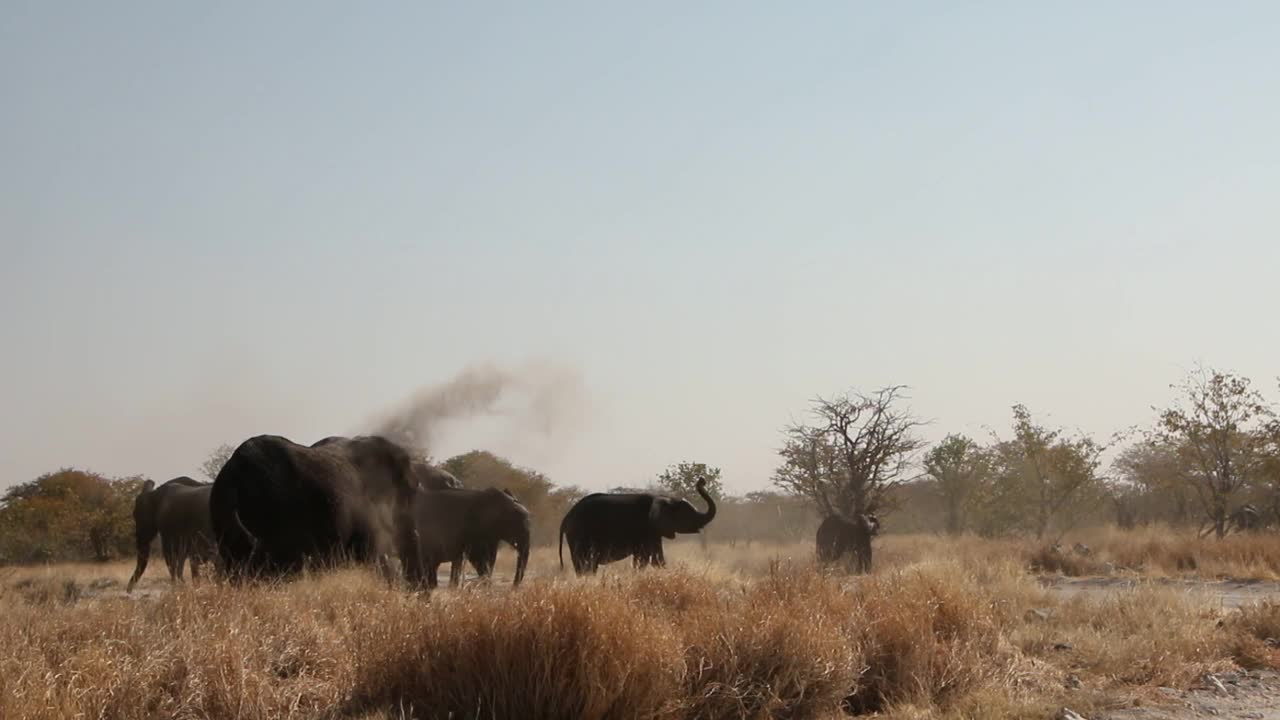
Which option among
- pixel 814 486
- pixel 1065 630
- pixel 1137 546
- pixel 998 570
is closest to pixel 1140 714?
pixel 1065 630

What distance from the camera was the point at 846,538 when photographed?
77.5 ft

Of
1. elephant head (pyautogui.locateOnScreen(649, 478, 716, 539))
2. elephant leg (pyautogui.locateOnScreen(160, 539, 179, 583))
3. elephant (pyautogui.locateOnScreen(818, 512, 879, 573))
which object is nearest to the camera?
elephant leg (pyautogui.locateOnScreen(160, 539, 179, 583))

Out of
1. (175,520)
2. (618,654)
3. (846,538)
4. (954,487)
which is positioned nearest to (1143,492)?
(954,487)

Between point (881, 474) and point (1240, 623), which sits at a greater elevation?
point (881, 474)

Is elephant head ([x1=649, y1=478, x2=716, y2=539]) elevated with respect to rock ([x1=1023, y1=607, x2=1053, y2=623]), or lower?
elevated

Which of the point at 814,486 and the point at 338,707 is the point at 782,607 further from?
the point at 814,486

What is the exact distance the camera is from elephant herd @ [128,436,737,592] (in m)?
12.6

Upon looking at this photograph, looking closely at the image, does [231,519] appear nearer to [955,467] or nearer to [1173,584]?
[1173,584]

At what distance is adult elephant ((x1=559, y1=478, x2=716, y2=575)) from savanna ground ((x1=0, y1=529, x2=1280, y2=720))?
40.2 feet

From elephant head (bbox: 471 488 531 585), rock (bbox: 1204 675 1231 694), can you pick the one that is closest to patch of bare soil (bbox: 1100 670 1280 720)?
rock (bbox: 1204 675 1231 694)

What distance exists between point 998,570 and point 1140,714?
956 centimetres

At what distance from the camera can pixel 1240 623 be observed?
12.1 m

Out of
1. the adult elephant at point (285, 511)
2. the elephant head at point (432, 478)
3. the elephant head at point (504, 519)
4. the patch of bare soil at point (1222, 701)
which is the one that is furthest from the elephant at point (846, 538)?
the patch of bare soil at point (1222, 701)

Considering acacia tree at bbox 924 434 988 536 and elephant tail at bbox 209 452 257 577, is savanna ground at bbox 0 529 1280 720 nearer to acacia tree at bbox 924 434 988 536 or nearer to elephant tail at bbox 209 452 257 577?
elephant tail at bbox 209 452 257 577
